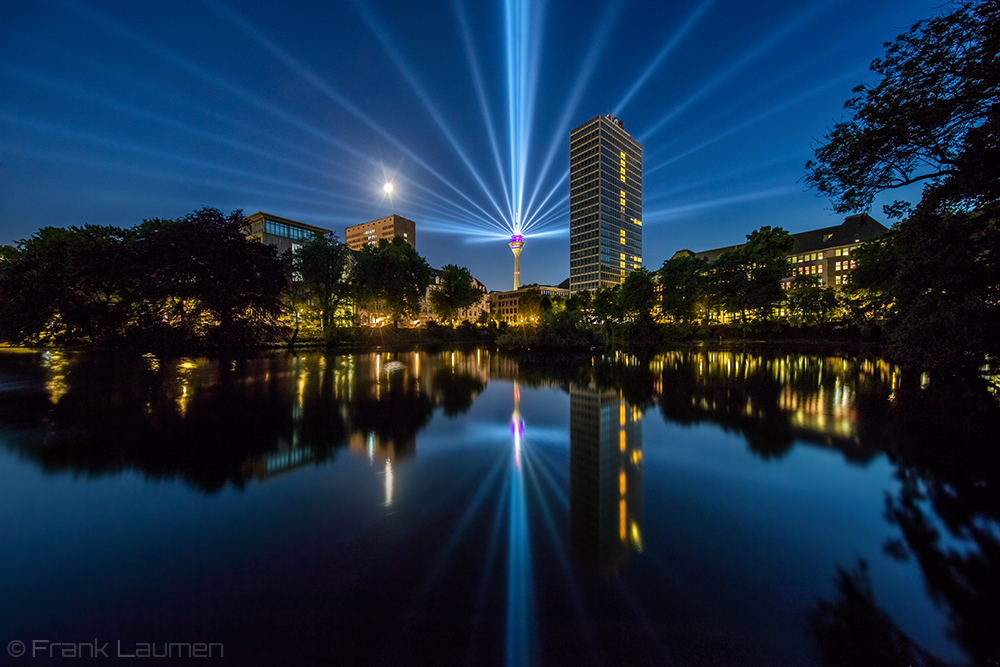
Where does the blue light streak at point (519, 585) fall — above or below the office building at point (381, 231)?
below

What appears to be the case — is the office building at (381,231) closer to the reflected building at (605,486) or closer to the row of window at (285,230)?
the row of window at (285,230)

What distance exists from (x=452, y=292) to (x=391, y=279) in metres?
14.5

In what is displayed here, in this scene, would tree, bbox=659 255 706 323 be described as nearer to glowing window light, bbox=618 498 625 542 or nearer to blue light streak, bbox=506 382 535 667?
glowing window light, bbox=618 498 625 542

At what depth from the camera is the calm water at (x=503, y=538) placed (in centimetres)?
254

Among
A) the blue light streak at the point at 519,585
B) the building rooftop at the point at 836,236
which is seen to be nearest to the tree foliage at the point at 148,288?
the blue light streak at the point at 519,585

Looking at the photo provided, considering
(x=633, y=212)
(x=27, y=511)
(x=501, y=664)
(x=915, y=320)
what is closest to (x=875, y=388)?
(x=915, y=320)

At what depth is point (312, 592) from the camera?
2.92 metres

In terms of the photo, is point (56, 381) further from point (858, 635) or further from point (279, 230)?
point (279, 230)

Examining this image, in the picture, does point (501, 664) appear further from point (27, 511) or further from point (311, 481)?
point (27, 511)

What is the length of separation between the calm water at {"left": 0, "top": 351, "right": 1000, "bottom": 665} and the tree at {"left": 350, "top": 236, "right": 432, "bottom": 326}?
3165 cm

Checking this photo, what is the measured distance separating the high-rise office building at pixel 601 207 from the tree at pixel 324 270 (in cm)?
9006

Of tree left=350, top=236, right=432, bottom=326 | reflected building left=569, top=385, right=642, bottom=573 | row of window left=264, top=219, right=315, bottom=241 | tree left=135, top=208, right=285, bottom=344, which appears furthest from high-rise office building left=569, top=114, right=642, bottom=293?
reflected building left=569, top=385, right=642, bottom=573

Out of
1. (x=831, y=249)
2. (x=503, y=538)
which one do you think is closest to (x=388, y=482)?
(x=503, y=538)

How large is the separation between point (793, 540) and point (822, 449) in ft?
13.4
